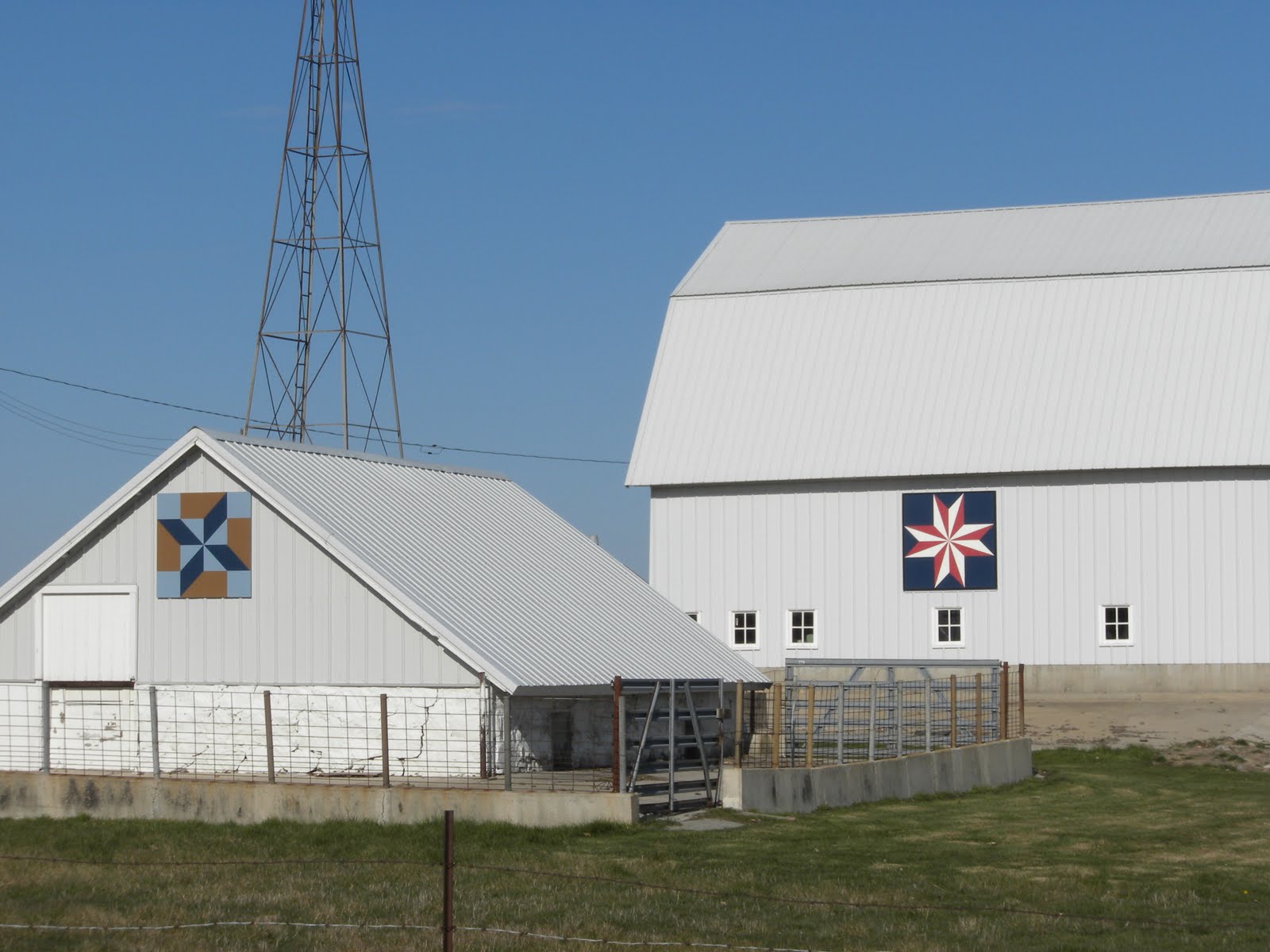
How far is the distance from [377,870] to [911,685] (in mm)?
12684

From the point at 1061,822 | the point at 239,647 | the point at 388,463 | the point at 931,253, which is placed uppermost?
the point at 931,253

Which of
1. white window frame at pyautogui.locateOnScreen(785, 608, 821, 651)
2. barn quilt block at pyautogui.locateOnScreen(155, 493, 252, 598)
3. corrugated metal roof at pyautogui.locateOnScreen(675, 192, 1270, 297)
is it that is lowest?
white window frame at pyautogui.locateOnScreen(785, 608, 821, 651)

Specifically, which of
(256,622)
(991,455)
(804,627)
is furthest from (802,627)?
(256,622)

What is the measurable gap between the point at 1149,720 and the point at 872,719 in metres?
13.9

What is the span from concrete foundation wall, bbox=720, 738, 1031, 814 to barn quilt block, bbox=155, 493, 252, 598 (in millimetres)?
9391

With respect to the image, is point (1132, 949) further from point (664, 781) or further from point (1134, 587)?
point (1134, 587)

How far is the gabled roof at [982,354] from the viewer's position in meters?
47.7

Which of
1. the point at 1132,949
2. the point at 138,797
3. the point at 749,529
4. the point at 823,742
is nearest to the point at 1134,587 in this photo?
the point at 749,529

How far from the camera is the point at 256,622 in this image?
1184 inches

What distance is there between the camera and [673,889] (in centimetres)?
1800

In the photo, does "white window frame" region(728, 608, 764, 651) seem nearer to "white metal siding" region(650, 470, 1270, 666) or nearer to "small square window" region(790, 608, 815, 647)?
"white metal siding" region(650, 470, 1270, 666)

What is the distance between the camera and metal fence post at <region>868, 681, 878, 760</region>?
29250mm

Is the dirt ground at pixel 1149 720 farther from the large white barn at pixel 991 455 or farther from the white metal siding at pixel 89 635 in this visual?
the white metal siding at pixel 89 635

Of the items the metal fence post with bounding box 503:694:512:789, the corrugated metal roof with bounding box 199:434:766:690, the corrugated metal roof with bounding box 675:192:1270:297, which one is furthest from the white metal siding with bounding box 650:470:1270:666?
the metal fence post with bounding box 503:694:512:789
